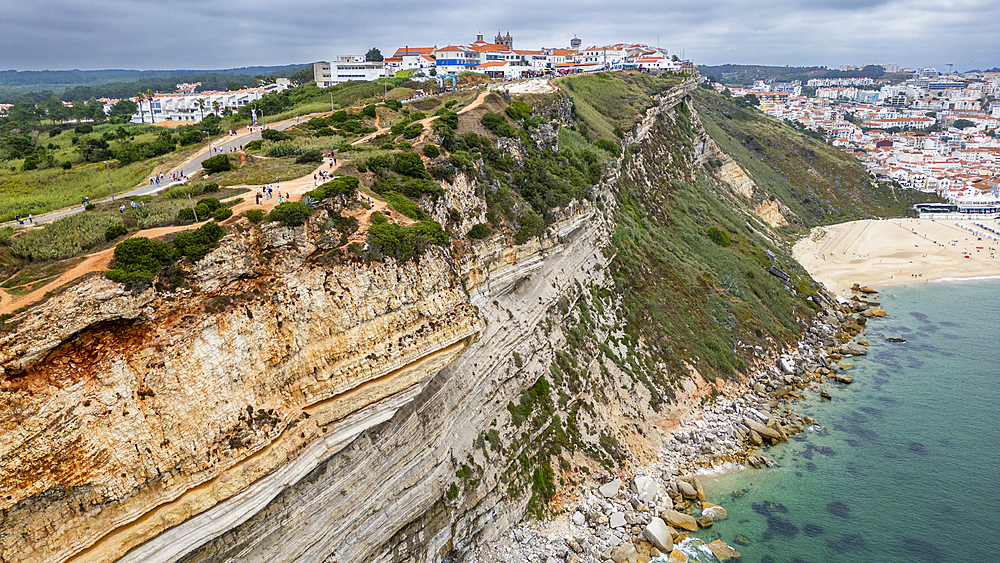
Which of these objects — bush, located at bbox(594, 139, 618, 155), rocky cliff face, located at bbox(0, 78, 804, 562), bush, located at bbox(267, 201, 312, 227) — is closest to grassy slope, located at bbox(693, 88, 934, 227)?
bush, located at bbox(594, 139, 618, 155)

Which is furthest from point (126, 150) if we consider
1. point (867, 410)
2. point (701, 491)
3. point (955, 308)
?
point (955, 308)

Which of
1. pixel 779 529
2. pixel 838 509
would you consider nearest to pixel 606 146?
pixel 838 509

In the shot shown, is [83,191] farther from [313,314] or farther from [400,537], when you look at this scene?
[400,537]

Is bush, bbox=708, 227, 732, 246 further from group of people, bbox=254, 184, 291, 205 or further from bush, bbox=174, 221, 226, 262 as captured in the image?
bush, bbox=174, 221, 226, 262

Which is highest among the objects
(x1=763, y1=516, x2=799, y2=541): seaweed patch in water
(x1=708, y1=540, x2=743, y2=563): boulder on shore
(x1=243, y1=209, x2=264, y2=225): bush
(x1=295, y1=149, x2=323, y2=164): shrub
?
(x1=295, y1=149, x2=323, y2=164): shrub

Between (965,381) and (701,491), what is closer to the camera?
(701,491)

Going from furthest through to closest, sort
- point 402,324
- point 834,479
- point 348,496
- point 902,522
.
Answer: point 834,479
point 902,522
point 402,324
point 348,496
